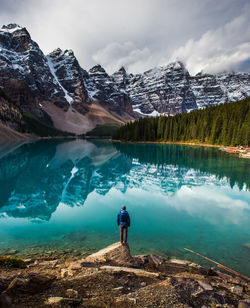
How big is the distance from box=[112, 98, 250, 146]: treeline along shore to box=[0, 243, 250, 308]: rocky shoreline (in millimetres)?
75399

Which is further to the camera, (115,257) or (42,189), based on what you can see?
(42,189)

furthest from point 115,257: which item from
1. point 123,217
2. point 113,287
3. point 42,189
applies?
point 42,189

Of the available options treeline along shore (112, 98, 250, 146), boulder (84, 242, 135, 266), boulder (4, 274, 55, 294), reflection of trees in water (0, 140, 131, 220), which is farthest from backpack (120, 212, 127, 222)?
treeline along shore (112, 98, 250, 146)

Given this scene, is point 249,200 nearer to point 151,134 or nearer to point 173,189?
point 173,189

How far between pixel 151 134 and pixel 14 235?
111 metres

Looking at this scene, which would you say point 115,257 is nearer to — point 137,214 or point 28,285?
point 28,285

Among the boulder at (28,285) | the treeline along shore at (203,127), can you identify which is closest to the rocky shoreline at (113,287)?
the boulder at (28,285)

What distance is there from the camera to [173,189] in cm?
2441

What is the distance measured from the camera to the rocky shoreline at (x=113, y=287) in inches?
210

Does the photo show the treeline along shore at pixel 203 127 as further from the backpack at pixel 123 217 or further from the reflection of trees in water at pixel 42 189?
the backpack at pixel 123 217

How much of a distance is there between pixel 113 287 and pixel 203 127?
96.8 meters

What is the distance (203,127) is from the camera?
9356 centimetres

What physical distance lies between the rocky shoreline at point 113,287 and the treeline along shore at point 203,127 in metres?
75.4

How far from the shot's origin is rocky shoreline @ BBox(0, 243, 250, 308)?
17.5 feet
